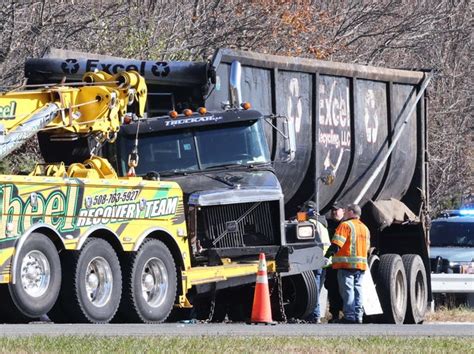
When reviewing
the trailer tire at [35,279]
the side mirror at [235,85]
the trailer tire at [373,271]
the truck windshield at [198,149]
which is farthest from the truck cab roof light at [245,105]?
the trailer tire at [35,279]

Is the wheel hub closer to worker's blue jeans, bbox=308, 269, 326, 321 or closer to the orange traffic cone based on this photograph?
the orange traffic cone

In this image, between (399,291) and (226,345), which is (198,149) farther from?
(226,345)

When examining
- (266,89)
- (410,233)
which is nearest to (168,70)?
(266,89)

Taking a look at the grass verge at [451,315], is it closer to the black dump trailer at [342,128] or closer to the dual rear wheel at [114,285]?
the black dump trailer at [342,128]

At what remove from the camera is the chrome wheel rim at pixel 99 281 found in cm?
1312

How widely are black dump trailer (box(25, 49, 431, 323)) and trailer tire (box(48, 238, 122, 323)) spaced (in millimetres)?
3393

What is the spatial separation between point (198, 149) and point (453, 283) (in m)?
7.29

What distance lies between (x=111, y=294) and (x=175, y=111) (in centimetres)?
344

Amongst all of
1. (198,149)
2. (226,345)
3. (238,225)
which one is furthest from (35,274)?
(198,149)

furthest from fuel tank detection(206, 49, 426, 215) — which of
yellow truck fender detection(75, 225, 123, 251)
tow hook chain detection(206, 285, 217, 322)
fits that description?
yellow truck fender detection(75, 225, 123, 251)

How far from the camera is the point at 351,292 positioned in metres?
16.9

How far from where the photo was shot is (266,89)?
17.2 meters

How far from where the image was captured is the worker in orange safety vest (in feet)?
55.5

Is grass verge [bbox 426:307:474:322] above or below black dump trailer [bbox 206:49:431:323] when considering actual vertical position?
below
